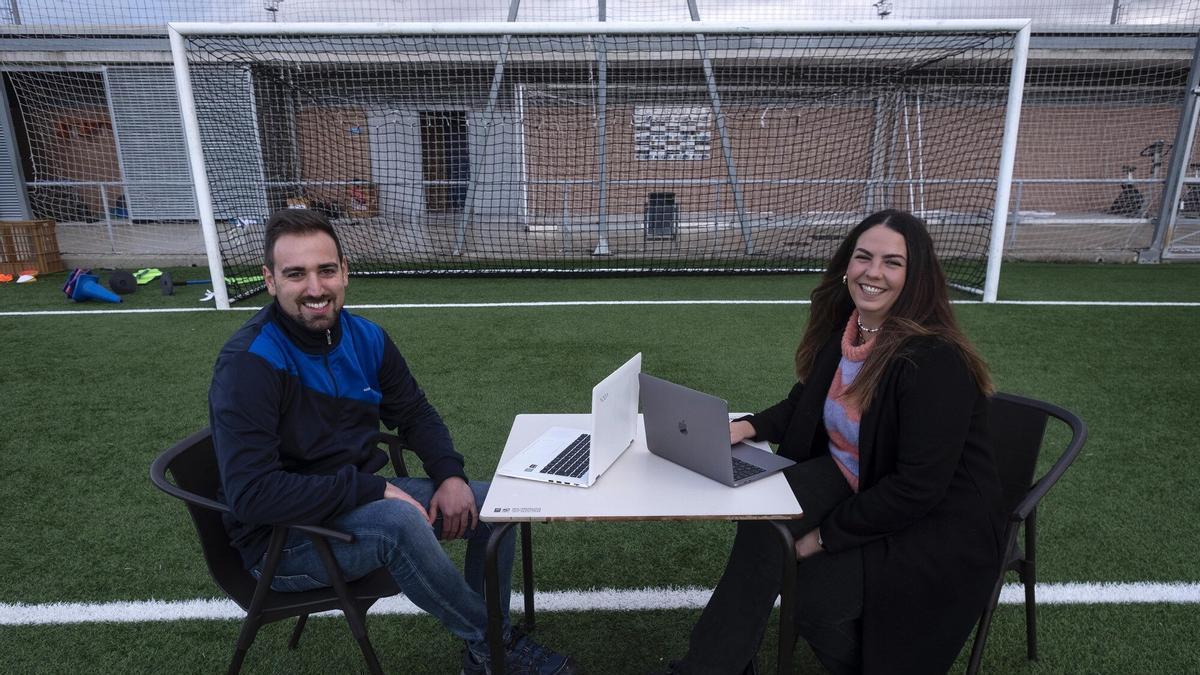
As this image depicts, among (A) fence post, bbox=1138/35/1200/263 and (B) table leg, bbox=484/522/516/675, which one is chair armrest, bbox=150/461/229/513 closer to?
(B) table leg, bbox=484/522/516/675

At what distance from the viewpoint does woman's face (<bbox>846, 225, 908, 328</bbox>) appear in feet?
5.95

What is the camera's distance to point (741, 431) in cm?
205

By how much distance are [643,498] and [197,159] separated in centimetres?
630

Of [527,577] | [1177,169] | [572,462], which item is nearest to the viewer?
[572,462]

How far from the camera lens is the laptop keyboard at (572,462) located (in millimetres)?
1711

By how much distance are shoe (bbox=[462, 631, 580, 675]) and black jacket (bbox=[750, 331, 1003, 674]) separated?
82cm

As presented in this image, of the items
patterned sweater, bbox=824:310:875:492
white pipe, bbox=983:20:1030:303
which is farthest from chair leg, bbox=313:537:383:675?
white pipe, bbox=983:20:1030:303

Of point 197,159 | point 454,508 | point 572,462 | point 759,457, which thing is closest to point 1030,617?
point 759,457

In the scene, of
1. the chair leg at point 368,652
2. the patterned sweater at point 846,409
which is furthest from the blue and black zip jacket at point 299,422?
the patterned sweater at point 846,409

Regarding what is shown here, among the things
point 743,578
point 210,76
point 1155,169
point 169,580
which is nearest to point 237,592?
point 169,580

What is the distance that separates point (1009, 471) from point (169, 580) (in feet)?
9.45

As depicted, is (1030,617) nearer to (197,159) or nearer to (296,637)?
(296,637)

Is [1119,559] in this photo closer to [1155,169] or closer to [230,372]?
[230,372]

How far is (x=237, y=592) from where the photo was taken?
5.66ft
